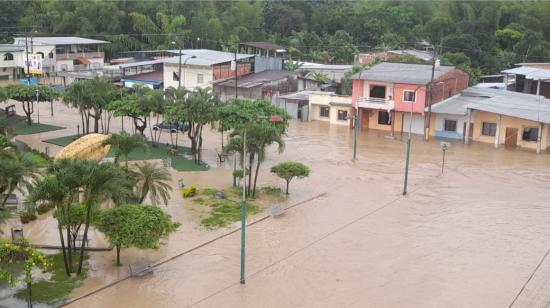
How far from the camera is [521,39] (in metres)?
73.9

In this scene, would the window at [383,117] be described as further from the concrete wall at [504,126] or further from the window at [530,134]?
the window at [530,134]

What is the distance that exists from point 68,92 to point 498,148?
86.8ft

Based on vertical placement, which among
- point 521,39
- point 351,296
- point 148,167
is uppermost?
point 521,39

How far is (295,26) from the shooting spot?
8875 cm

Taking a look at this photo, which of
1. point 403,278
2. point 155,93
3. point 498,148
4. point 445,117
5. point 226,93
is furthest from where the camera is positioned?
point 226,93

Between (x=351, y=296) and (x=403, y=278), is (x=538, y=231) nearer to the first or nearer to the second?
(x=403, y=278)

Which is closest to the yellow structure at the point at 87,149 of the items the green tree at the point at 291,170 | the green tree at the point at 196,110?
the green tree at the point at 196,110

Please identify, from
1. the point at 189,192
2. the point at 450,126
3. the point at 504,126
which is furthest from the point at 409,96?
the point at 189,192

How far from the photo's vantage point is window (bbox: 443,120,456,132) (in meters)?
44.2

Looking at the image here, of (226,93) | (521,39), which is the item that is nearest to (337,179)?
(226,93)

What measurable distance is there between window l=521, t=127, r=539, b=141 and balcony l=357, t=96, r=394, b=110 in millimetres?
8671

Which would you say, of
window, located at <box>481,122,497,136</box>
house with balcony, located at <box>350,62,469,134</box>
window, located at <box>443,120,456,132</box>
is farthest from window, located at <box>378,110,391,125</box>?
window, located at <box>481,122,497,136</box>

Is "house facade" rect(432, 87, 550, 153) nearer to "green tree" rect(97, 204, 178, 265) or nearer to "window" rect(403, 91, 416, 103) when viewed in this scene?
"window" rect(403, 91, 416, 103)

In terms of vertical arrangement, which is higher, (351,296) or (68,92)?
(68,92)
